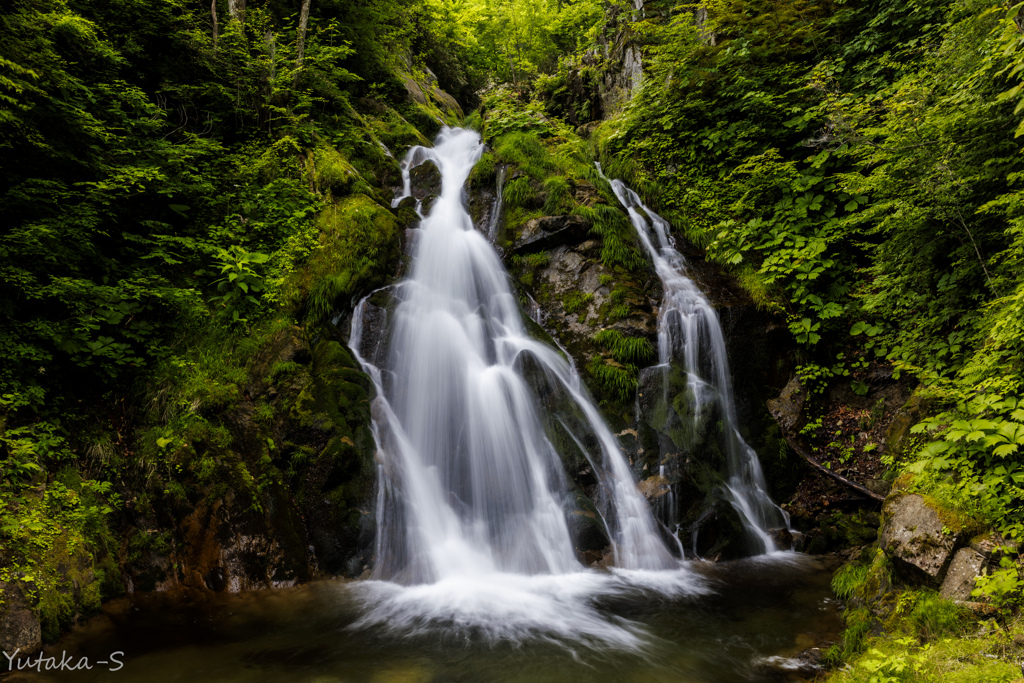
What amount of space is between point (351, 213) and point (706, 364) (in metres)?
6.29

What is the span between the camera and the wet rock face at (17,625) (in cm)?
338

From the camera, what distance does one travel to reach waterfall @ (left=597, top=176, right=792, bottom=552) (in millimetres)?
6117

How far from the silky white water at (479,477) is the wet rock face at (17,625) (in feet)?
8.03

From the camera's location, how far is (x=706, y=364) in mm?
7090

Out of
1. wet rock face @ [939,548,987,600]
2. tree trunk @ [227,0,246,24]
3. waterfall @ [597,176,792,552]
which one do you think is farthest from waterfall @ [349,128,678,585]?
tree trunk @ [227,0,246,24]

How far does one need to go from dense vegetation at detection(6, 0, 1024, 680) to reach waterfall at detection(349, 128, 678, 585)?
97cm

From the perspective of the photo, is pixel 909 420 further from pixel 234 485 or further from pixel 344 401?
pixel 234 485

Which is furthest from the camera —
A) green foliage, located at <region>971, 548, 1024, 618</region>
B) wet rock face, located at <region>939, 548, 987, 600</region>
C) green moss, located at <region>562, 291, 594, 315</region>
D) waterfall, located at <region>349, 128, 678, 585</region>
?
green moss, located at <region>562, 291, 594, 315</region>

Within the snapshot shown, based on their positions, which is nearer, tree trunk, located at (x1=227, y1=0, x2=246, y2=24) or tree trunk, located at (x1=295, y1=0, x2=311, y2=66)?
tree trunk, located at (x1=227, y1=0, x2=246, y2=24)

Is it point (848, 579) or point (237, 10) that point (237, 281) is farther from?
point (848, 579)

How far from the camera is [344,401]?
19.3 feet

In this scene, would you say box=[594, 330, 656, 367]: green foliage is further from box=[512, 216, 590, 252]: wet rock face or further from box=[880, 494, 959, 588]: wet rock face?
box=[880, 494, 959, 588]: wet rock face

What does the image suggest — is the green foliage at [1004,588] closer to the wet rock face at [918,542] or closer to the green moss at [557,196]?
the wet rock face at [918,542]

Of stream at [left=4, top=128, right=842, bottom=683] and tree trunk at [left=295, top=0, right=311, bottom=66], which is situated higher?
tree trunk at [left=295, top=0, right=311, bottom=66]
